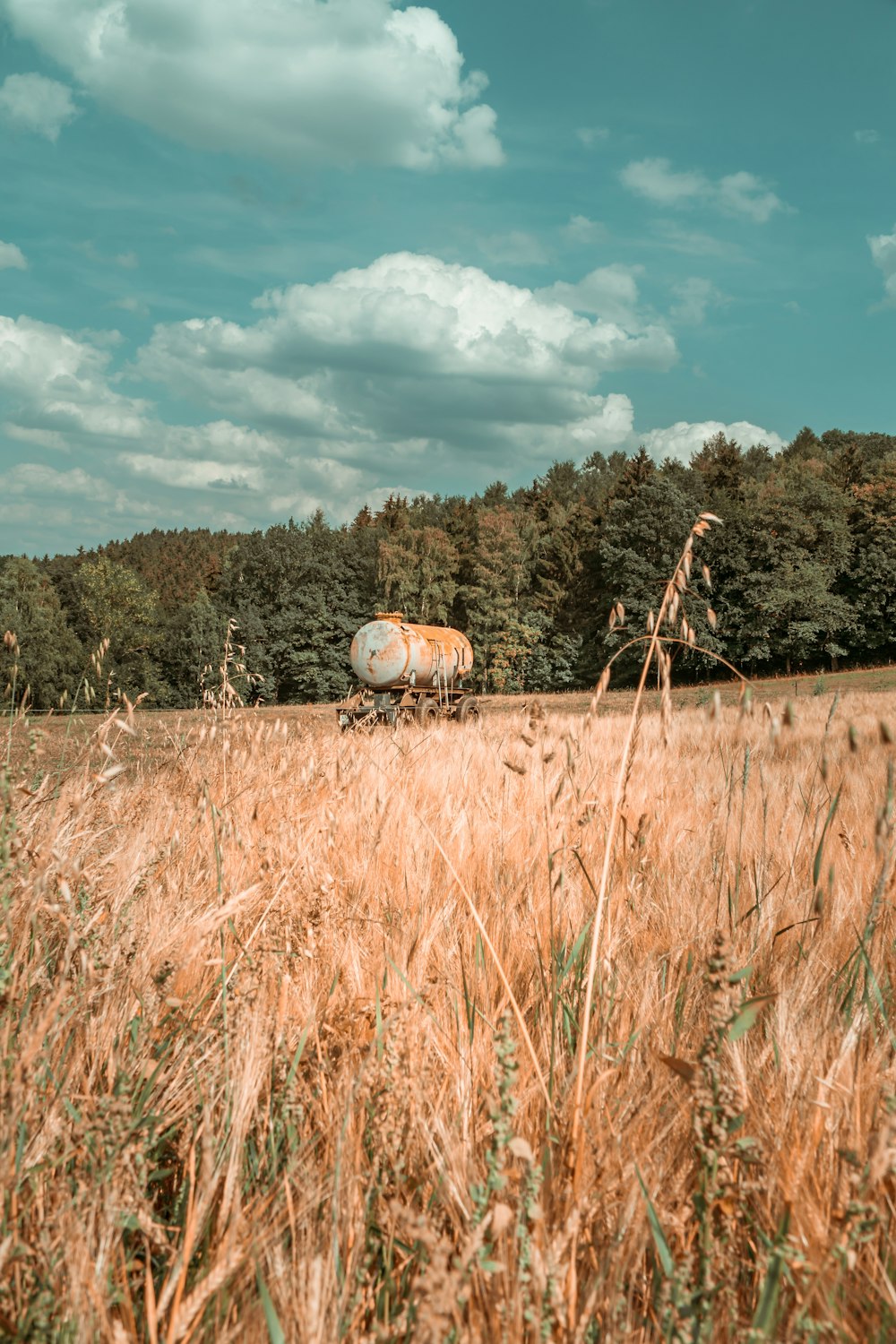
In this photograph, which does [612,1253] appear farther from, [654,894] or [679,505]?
[679,505]

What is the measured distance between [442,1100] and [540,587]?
191ft

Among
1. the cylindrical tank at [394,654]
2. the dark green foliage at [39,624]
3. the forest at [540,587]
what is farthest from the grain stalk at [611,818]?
the forest at [540,587]

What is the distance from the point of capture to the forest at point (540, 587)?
43656 millimetres

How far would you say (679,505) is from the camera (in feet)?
150

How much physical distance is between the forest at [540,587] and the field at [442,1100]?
103 ft

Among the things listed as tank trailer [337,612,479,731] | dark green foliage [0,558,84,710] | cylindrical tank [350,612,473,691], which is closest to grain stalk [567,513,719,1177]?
tank trailer [337,612,479,731]

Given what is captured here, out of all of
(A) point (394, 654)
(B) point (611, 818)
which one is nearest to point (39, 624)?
(A) point (394, 654)

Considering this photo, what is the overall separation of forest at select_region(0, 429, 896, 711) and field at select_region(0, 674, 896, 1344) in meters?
31.2

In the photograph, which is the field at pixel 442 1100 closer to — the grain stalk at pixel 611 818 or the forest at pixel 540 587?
the grain stalk at pixel 611 818

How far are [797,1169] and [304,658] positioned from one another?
2161 inches

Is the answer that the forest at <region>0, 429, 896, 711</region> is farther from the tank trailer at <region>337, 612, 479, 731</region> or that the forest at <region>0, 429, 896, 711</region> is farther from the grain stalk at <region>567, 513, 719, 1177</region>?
the grain stalk at <region>567, 513, 719, 1177</region>

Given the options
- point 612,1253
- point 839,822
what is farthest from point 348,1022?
point 839,822

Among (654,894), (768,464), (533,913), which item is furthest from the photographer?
(768,464)

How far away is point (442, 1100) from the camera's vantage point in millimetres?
1365
